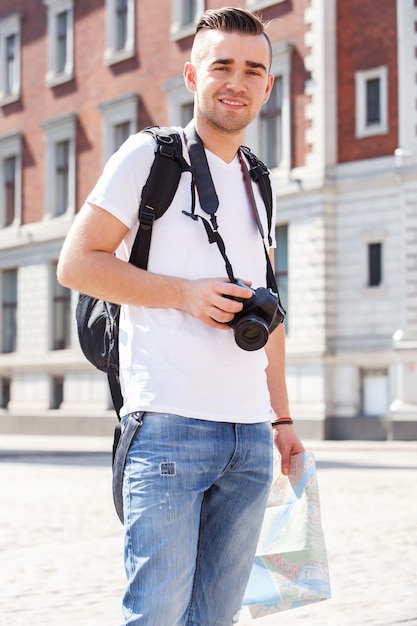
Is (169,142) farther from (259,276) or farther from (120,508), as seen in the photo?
(120,508)

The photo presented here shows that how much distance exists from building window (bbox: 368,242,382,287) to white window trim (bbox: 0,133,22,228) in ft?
40.5

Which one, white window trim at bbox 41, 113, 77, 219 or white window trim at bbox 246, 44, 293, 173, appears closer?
white window trim at bbox 246, 44, 293, 173

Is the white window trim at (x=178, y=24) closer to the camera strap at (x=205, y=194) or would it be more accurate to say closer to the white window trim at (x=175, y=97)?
the white window trim at (x=175, y=97)

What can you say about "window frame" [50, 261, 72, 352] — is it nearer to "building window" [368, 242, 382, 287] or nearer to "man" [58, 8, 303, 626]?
"building window" [368, 242, 382, 287]

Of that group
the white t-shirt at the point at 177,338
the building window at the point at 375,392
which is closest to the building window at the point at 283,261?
the building window at the point at 375,392

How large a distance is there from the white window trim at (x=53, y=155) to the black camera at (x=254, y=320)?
28.0 metres

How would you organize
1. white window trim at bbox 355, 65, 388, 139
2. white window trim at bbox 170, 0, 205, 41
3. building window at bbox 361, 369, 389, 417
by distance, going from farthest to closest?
white window trim at bbox 170, 0, 205, 41
white window trim at bbox 355, 65, 388, 139
building window at bbox 361, 369, 389, 417

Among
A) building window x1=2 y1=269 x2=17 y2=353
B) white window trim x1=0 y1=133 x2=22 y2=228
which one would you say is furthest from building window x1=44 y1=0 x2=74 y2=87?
building window x1=2 y1=269 x2=17 y2=353

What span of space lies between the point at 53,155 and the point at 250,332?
2962 cm

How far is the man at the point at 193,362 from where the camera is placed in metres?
2.66

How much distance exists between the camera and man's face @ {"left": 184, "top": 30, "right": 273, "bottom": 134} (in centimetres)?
290

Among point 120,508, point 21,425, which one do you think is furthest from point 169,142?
point 21,425

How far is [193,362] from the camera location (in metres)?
2.71

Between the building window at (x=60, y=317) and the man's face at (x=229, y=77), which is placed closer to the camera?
the man's face at (x=229, y=77)
